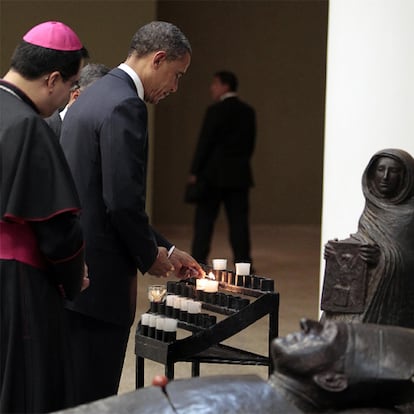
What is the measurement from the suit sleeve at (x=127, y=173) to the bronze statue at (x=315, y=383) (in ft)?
3.69

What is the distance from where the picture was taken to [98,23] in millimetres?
11680

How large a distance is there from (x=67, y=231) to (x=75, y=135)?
78cm

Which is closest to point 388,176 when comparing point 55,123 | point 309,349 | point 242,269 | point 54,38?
point 242,269

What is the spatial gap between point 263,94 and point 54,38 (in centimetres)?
1110

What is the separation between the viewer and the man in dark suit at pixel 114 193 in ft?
13.6

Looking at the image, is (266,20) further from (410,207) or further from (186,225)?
(410,207)

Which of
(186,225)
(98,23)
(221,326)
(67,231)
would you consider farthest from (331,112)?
(186,225)

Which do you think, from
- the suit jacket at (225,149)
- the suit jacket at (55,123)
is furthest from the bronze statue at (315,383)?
the suit jacket at (225,149)

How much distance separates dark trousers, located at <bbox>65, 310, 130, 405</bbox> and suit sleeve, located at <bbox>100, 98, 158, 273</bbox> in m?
0.39

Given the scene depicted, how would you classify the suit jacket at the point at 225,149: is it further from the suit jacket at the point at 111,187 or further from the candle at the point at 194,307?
the suit jacket at the point at 111,187

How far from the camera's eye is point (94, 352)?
435 centimetres

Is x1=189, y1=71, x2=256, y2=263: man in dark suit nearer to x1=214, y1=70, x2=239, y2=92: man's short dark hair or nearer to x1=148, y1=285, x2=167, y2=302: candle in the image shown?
x1=214, y1=70, x2=239, y2=92: man's short dark hair

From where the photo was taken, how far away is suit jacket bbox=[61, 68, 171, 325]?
4.14m

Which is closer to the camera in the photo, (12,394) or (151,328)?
(12,394)
